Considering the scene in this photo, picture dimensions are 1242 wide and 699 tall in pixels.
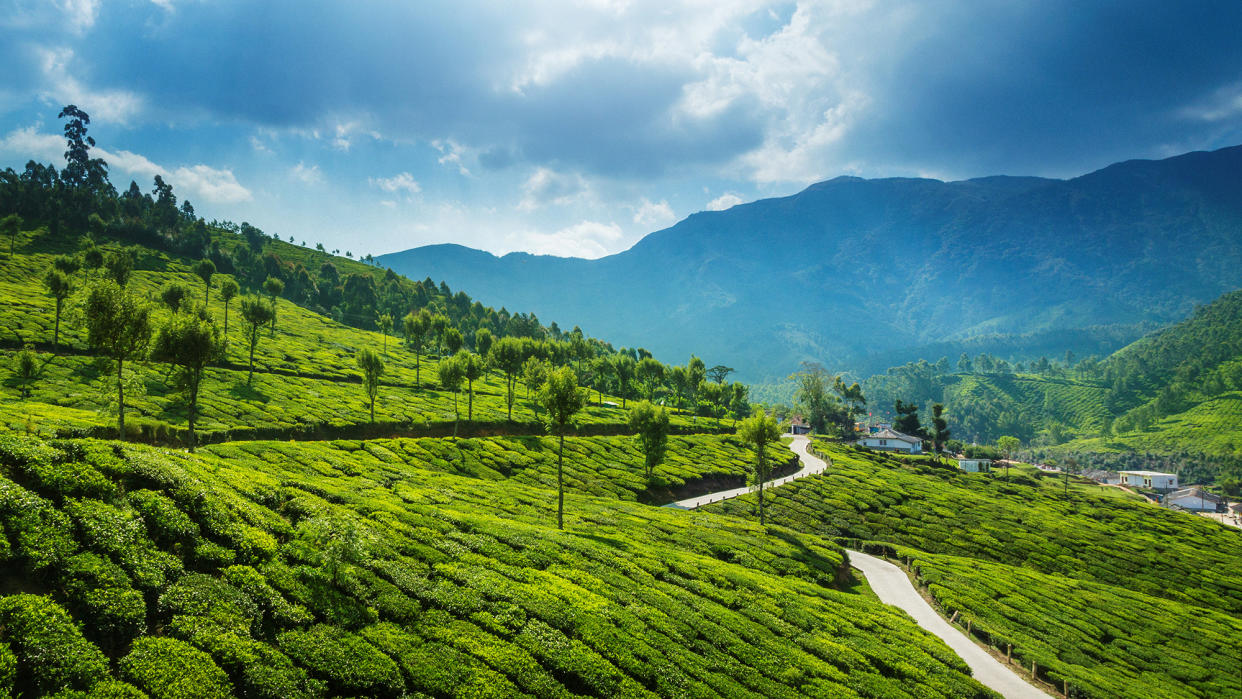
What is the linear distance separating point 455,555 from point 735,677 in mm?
13475

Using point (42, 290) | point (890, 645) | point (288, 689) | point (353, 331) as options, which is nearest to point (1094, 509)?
point (890, 645)

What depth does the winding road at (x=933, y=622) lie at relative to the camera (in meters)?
26.1

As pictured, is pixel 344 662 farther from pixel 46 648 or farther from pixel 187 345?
pixel 187 345

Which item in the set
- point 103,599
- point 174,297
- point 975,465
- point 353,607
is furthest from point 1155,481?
point 174,297

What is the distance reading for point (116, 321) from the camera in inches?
1312

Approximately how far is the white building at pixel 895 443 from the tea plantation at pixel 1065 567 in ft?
179

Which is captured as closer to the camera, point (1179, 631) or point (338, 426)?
point (1179, 631)

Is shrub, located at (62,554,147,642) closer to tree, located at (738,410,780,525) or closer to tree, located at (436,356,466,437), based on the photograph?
tree, located at (738,410,780,525)

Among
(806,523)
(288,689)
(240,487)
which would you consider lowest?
(806,523)

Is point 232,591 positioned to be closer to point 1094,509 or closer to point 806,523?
point 806,523

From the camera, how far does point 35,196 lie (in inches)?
5354

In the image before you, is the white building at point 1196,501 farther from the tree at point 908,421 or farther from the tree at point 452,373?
the tree at point 452,373

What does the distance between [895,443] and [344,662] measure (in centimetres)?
17510

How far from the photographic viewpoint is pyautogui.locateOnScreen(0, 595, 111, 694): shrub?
37.6 ft
